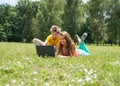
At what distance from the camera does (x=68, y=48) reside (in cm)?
1424

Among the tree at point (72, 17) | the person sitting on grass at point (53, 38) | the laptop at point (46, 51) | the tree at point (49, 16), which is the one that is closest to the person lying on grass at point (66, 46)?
the person sitting on grass at point (53, 38)

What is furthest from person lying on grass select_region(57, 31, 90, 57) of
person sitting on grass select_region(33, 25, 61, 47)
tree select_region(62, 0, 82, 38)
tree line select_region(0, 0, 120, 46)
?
tree select_region(62, 0, 82, 38)

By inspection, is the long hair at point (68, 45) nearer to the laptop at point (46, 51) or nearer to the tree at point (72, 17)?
the laptop at point (46, 51)

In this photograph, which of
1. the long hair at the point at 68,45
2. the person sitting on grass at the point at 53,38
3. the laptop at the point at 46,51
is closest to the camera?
the laptop at the point at 46,51

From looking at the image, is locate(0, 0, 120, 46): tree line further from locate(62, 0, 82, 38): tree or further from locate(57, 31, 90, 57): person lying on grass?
locate(57, 31, 90, 57): person lying on grass

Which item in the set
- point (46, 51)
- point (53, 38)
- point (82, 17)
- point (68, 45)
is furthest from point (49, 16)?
point (46, 51)

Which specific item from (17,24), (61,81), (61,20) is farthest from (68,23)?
(61,81)

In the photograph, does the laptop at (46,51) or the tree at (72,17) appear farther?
the tree at (72,17)

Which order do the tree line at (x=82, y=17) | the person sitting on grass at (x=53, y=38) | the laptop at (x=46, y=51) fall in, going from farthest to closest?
the tree line at (x=82, y=17) → the person sitting on grass at (x=53, y=38) → the laptop at (x=46, y=51)

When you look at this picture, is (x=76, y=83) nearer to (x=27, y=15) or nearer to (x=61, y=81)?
(x=61, y=81)

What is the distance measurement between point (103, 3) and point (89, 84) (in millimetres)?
69723

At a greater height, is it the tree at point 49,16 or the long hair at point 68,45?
the long hair at point 68,45

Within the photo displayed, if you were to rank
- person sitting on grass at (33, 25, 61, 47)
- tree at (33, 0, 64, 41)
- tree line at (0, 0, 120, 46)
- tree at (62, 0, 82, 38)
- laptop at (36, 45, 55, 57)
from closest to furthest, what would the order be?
laptop at (36, 45, 55, 57), person sitting on grass at (33, 25, 61, 47), tree line at (0, 0, 120, 46), tree at (62, 0, 82, 38), tree at (33, 0, 64, 41)

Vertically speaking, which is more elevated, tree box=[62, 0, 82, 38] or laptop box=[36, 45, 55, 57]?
laptop box=[36, 45, 55, 57]
